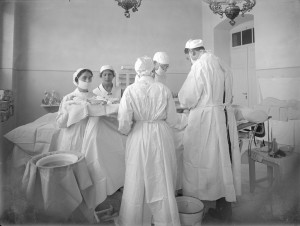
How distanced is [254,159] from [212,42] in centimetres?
143

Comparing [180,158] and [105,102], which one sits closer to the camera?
[105,102]

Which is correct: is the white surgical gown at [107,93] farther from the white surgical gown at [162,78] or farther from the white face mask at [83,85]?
the white surgical gown at [162,78]

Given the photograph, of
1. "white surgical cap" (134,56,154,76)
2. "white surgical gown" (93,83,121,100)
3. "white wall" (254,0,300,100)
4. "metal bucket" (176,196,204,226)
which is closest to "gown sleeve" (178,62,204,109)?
"white surgical cap" (134,56,154,76)

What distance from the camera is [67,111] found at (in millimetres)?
2172

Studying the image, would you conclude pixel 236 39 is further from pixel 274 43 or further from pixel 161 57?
pixel 161 57

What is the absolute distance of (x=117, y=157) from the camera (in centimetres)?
245

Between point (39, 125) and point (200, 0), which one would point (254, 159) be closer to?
point (200, 0)

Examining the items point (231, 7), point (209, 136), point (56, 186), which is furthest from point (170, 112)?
point (231, 7)

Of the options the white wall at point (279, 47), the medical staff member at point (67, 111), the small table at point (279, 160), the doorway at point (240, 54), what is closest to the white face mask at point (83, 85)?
the medical staff member at point (67, 111)

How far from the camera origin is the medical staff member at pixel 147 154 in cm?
194

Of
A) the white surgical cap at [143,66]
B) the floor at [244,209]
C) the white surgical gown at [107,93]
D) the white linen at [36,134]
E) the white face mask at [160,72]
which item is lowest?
the floor at [244,209]

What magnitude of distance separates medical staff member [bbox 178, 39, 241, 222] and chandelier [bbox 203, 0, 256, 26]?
355 millimetres

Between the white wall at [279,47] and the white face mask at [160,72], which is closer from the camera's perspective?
the white wall at [279,47]

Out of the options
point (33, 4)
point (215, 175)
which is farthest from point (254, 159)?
point (33, 4)
